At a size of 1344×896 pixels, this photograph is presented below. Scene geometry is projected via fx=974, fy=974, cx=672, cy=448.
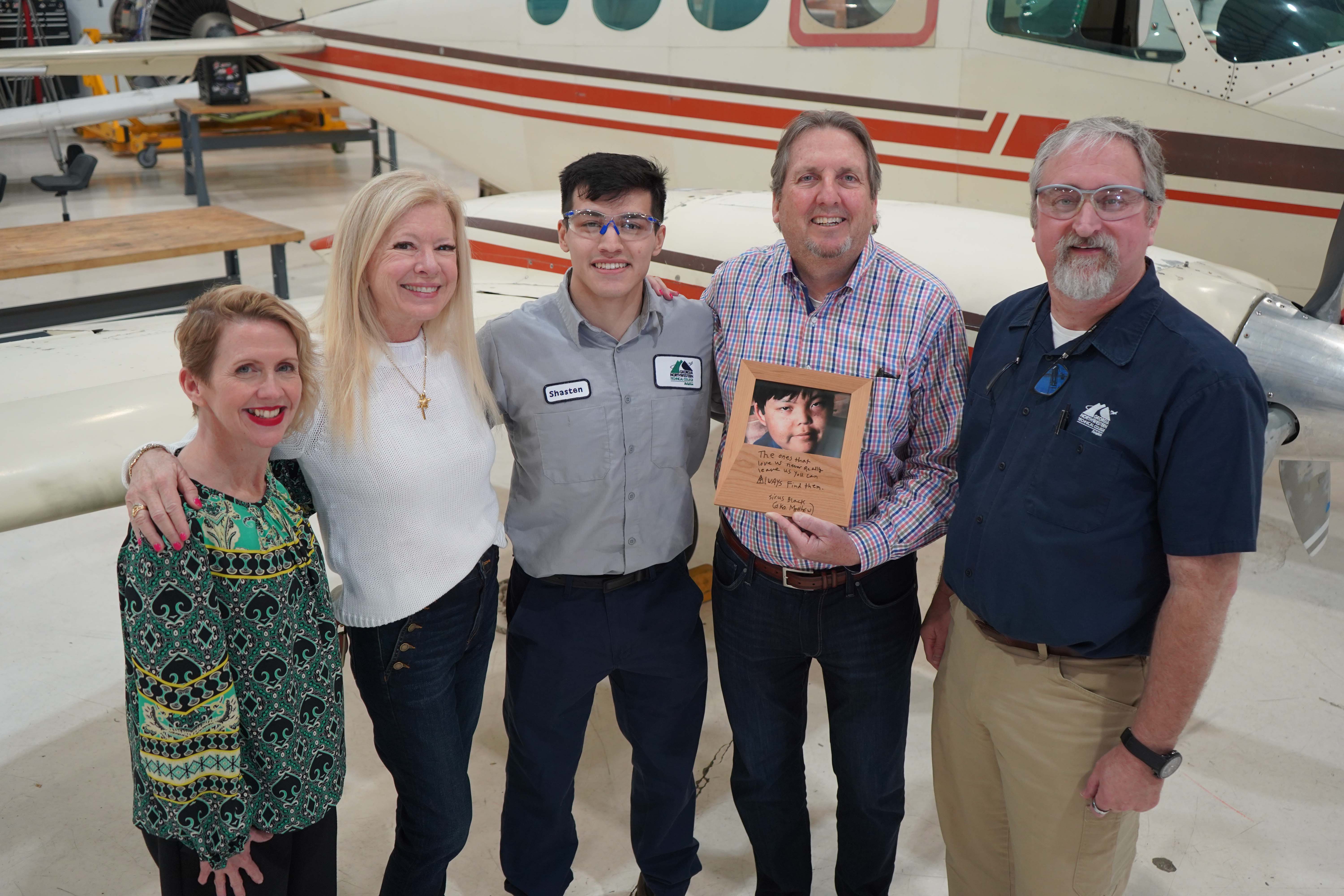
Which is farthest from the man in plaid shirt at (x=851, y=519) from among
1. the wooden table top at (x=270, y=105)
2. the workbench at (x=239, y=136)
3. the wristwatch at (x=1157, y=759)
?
the wooden table top at (x=270, y=105)

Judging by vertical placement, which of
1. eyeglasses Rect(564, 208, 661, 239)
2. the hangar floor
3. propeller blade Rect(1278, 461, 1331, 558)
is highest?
eyeglasses Rect(564, 208, 661, 239)

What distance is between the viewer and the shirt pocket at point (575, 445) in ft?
8.13

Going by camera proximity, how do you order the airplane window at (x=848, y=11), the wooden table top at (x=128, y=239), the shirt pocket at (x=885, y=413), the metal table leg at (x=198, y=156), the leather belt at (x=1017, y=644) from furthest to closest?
the metal table leg at (x=198, y=156) < the wooden table top at (x=128, y=239) < the airplane window at (x=848, y=11) < the shirt pocket at (x=885, y=413) < the leather belt at (x=1017, y=644)

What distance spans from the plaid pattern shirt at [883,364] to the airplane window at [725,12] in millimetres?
3206

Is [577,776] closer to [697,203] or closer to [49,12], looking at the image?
[697,203]

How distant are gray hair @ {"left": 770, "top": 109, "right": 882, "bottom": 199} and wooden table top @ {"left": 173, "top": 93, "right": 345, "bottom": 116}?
9.60 metres

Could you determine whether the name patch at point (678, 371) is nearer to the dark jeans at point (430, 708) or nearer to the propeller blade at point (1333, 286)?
the dark jeans at point (430, 708)

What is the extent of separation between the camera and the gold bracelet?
1.95 m

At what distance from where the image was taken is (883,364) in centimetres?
238

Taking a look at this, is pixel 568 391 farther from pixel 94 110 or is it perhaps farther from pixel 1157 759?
pixel 94 110

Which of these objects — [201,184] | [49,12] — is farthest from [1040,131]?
[49,12]

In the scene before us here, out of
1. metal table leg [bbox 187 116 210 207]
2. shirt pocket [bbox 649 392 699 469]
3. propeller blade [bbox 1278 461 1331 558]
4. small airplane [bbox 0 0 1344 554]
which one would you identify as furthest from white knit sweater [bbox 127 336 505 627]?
metal table leg [bbox 187 116 210 207]

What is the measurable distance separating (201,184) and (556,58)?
778 cm

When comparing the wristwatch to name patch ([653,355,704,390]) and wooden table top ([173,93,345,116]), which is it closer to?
name patch ([653,355,704,390])
